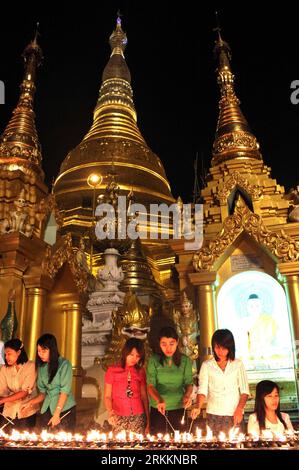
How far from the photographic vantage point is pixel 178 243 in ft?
32.3

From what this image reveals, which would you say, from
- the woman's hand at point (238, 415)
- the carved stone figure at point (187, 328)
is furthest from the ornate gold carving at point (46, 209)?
the woman's hand at point (238, 415)

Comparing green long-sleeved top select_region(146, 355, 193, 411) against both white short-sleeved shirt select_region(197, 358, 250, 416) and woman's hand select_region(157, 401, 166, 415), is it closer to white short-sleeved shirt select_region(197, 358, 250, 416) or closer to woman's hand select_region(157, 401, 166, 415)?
woman's hand select_region(157, 401, 166, 415)

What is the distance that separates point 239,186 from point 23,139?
593 centimetres

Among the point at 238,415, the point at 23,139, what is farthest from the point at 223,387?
the point at 23,139

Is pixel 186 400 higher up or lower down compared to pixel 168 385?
lower down

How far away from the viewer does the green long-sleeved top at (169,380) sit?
189 inches

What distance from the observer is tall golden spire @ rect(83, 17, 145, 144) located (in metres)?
21.5

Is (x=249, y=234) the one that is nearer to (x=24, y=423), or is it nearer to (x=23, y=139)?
(x=24, y=423)

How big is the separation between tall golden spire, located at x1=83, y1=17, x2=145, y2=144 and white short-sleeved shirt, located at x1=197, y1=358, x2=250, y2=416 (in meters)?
17.4

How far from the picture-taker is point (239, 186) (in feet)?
34.9

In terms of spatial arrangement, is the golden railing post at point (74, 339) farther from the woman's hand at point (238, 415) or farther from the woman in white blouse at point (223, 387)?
the woman's hand at point (238, 415)

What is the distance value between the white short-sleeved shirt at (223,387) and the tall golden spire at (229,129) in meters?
8.51

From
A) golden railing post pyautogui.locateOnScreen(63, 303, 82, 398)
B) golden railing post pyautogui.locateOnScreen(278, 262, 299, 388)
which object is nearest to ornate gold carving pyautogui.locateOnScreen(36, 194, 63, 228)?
golden railing post pyautogui.locateOnScreen(63, 303, 82, 398)
